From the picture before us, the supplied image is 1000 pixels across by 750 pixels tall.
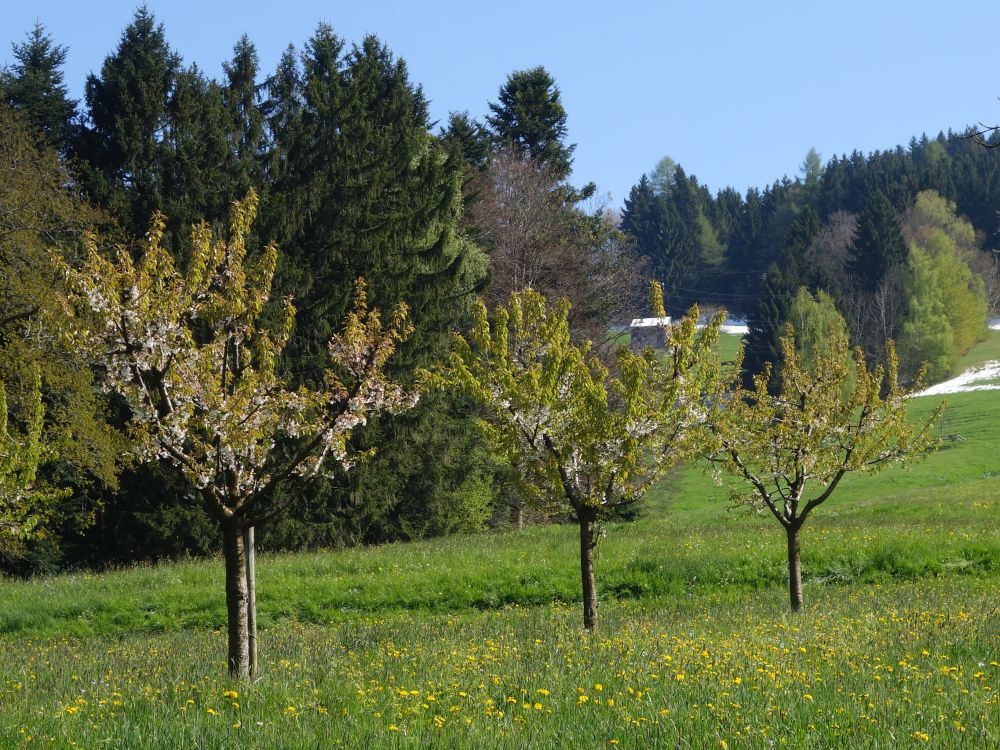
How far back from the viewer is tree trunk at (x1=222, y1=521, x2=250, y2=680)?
412 inches

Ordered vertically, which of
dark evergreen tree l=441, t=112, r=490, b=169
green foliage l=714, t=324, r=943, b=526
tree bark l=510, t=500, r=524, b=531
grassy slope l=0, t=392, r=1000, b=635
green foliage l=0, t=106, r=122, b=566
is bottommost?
grassy slope l=0, t=392, r=1000, b=635

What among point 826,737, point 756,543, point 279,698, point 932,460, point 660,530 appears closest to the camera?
point 826,737

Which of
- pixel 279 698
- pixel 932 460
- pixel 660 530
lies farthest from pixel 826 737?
pixel 932 460

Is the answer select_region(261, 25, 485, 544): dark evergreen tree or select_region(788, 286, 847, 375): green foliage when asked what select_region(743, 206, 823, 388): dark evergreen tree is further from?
→ select_region(261, 25, 485, 544): dark evergreen tree

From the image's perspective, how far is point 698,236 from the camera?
14050 cm

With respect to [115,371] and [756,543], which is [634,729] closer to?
[115,371]

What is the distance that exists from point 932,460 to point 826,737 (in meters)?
48.8

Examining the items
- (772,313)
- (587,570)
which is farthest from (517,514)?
(772,313)

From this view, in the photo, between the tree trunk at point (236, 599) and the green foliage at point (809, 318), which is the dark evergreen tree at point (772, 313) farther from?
the tree trunk at point (236, 599)

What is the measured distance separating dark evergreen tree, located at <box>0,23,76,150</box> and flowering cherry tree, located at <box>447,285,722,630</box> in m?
19.6

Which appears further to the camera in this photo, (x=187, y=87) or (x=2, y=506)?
(x=187, y=87)

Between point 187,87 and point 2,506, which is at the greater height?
point 187,87

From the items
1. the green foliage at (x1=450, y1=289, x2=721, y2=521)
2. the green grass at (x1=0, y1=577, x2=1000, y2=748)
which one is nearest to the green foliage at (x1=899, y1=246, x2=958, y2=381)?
the green foliage at (x1=450, y1=289, x2=721, y2=521)

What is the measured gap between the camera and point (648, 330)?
164ft
